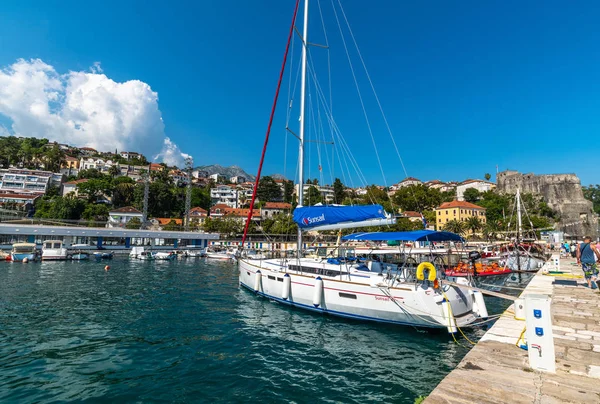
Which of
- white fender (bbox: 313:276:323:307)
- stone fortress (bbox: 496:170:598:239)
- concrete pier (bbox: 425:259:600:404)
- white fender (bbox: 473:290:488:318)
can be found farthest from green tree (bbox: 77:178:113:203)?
stone fortress (bbox: 496:170:598:239)

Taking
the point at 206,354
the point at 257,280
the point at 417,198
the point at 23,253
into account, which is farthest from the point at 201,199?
the point at 206,354

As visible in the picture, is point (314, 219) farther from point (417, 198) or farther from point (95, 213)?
point (417, 198)

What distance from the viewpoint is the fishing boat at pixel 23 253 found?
122ft

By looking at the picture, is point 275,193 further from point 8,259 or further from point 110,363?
point 110,363

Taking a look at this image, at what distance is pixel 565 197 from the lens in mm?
103875

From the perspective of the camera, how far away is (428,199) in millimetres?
105250

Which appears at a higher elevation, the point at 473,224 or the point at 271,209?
the point at 271,209

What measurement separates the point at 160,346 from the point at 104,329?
3112 millimetres

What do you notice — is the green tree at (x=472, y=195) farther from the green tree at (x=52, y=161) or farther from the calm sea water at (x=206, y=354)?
the green tree at (x=52, y=161)

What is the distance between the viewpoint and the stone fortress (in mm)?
96500

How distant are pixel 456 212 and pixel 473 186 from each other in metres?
49.3

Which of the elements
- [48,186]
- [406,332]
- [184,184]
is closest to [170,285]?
[406,332]

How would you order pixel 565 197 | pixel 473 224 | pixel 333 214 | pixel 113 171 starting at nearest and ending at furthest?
pixel 333 214 < pixel 473 224 < pixel 565 197 < pixel 113 171

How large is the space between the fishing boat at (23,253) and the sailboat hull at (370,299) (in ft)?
127
